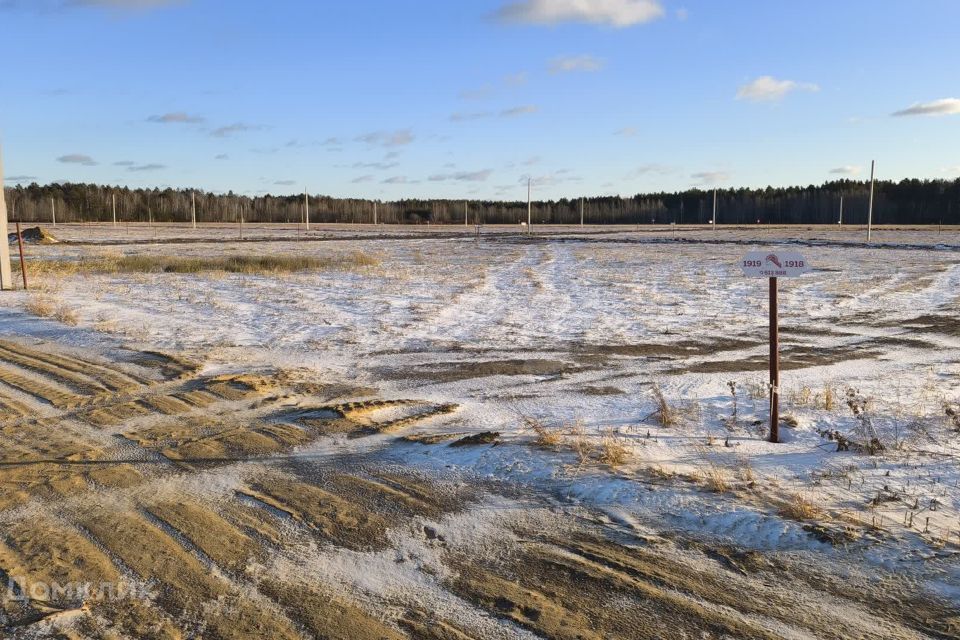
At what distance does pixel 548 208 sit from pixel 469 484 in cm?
16190

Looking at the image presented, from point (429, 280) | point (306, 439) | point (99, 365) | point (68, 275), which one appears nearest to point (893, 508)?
point (306, 439)

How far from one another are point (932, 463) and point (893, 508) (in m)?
1.30

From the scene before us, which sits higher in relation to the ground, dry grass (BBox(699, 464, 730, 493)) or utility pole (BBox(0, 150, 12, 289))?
utility pole (BBox(0, 150, 12, 289))

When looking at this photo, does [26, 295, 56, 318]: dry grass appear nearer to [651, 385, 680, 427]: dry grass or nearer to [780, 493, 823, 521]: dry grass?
[651, 385, 680, 427]: dry grass

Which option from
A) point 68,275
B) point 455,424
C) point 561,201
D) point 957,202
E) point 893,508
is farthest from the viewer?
point 561,201

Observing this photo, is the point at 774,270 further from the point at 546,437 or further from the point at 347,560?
the point at 347,560

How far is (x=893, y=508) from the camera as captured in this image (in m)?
5.14

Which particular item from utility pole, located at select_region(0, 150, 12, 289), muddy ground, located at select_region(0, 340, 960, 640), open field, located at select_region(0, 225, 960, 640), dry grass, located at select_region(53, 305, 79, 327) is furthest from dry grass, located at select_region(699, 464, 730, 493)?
utility pole, located at select_region(0, 150, 12, 289)

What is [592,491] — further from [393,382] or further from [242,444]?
[393,382]

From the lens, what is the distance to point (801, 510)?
4.95m

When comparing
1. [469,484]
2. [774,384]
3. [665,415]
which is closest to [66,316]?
[469,484]

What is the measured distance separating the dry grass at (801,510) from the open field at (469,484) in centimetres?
4

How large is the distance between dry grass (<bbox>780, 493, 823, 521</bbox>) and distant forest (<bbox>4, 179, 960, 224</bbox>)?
11130cm

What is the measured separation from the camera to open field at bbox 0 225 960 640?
3838 mm
